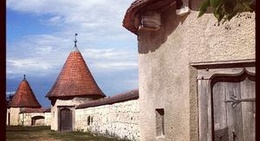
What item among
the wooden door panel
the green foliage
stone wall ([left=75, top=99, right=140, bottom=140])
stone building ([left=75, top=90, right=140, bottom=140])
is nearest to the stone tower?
stone wall ([left=75, top=99, right=140, bottom=140])

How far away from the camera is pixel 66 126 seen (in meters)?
27.5

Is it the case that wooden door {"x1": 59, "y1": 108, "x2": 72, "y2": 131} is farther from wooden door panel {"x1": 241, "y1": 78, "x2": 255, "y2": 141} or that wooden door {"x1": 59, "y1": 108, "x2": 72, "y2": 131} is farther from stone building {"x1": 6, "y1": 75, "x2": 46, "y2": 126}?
wooden door panel {"x1": 241, "y1": 78, "x2": 255, "y2": 141}

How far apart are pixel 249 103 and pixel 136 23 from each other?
310cm

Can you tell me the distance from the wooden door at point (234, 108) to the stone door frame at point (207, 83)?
92 mm

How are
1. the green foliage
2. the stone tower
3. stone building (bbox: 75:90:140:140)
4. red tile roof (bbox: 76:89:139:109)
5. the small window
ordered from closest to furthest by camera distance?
the green foliage
the small window
red tile roof (bbox: 76:89:139:109)
stone building (bbox: 75:90:140:140)
the stone tower

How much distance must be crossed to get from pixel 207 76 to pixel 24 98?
118 feet

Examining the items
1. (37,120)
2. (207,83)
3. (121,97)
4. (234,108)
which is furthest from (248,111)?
(37,120)

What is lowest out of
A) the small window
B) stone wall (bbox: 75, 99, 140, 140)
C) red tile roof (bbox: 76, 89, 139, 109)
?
stone wall (bbox: 75, 99, 140, 140)

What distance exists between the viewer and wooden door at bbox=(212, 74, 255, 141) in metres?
5.69

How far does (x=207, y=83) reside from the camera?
5918 mm

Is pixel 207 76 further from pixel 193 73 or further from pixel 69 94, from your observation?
pixel 69 94

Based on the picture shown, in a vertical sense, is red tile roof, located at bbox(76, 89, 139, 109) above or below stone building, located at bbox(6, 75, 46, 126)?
above

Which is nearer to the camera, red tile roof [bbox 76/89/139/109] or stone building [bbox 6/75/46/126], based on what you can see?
red tile roof [bbox 76/89/139/109]

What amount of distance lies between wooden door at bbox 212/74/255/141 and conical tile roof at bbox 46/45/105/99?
21.4 metres
